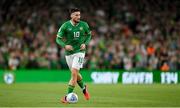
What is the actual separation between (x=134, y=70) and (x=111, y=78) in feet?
4.21

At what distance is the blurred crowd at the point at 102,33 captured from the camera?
112 feet

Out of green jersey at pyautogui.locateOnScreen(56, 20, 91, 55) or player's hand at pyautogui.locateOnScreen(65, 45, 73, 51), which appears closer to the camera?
player's hand at pyautogui.locateOnScreen(65, 45, 73, 51)

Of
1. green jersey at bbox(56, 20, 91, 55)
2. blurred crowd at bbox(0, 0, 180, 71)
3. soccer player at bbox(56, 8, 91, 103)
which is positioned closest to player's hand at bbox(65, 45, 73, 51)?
soccer player at bbox(56, 8, 91, 103)

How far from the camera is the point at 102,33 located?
Answer: 36688 millimetres

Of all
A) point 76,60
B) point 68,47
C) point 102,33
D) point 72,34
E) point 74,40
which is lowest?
point 102,33

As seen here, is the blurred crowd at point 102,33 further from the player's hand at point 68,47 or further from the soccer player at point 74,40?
the player's hand at point 68,47

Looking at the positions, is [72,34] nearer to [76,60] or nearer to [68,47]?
[68,47]

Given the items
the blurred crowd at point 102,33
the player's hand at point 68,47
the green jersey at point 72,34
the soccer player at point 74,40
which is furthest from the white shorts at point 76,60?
the blurred crowd at point 102,33

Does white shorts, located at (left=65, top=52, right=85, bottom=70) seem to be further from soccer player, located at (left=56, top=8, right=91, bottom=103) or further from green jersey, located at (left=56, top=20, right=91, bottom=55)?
green jersey, located at (left=56, top=20, right=91, bottom=55)

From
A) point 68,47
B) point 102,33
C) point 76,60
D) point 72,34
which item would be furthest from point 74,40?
point 102,33

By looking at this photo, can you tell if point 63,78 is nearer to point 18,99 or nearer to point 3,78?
point 3,78

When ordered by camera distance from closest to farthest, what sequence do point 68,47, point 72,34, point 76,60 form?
point 68,47 → point 76,60 → point 72,34

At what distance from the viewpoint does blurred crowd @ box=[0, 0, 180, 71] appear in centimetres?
3400

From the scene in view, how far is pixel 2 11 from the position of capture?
37.7 meters
